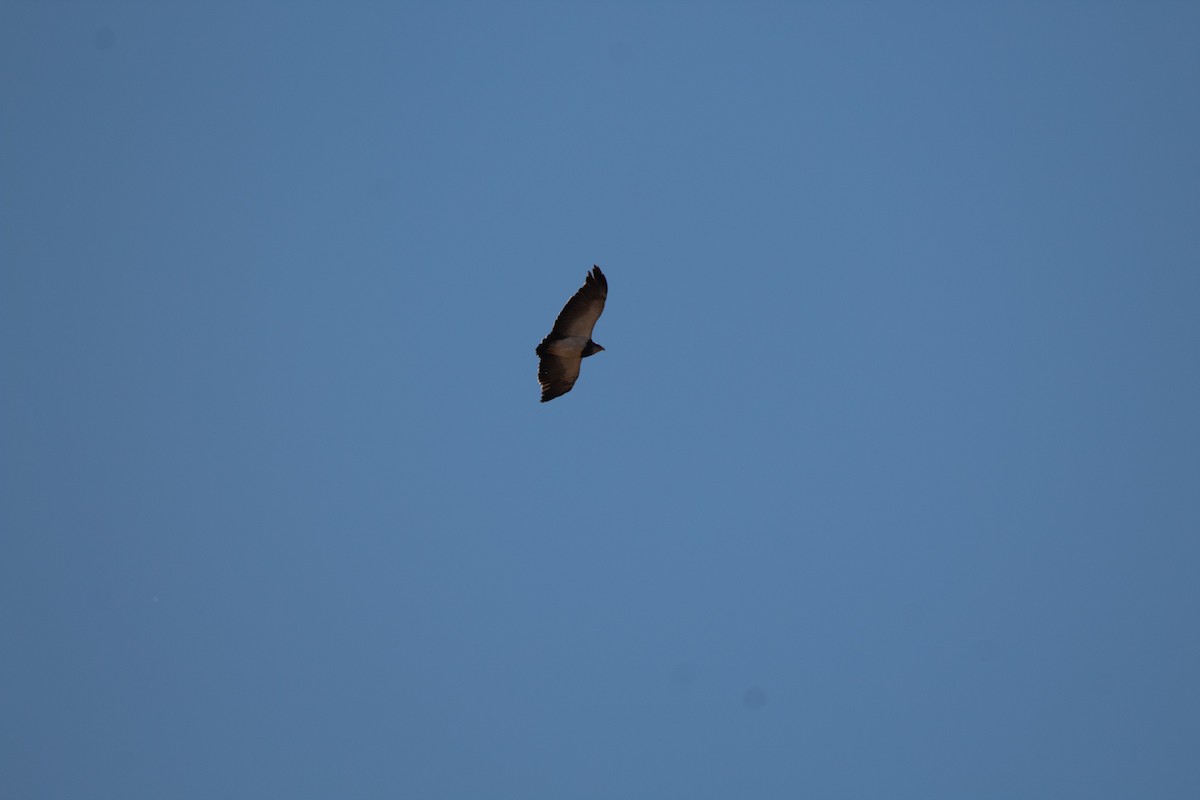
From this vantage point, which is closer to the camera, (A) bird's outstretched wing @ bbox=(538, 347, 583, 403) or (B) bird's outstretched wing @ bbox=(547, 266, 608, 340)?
(B) bird's outstretched wing @ bbox=(547, 266, 608, 340)

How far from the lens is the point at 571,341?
102ft

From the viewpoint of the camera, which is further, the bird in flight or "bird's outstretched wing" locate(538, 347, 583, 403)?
"bird's outstretched wing" locate(538, 347, 583, 403)

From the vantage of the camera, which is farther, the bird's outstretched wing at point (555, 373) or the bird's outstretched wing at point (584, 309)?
the bird's outstretched wing at point (555, 373)

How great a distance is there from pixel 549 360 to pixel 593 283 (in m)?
2.28

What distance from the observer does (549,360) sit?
31609 millimetres

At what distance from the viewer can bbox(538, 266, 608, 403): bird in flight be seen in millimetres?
30344

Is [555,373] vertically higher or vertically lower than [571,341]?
lower

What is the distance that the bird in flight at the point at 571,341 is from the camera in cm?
3034

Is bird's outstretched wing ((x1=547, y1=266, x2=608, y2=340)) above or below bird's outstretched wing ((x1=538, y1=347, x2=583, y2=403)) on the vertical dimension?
above

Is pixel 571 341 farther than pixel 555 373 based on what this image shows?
No

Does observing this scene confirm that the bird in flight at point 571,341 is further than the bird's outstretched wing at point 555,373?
No

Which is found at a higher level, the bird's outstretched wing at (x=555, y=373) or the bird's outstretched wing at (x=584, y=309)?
the bird's outstretched wing at (x=584, y=309)

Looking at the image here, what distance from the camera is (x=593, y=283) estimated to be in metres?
30.2
